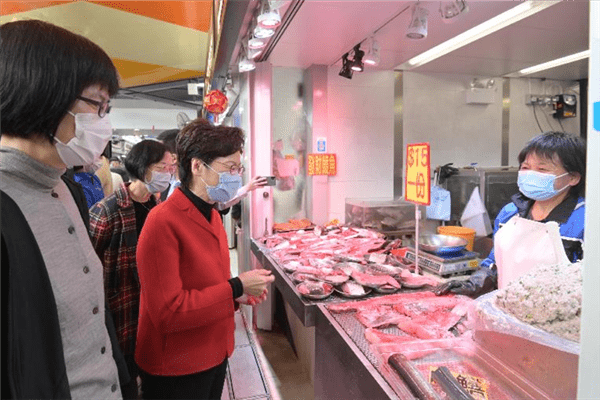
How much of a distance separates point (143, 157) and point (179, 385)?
164 cm

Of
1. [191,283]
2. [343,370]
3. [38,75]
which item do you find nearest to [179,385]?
[191,283]

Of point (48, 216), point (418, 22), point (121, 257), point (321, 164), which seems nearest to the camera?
point (48, 216)

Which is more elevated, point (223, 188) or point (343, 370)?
point (223, 188)

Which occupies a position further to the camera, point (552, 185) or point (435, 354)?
point (552, 185)

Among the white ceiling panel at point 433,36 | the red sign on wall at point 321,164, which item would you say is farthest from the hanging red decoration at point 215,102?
the red sign on wall at point 321,164

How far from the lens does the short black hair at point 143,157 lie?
2.74 m

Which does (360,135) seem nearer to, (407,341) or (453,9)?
(453,9)

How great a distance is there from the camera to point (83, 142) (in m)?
1.02

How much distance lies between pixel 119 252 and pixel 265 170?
2.52 m

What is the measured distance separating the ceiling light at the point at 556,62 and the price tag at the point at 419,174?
3120 millimetres

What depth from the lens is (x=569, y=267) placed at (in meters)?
1.40

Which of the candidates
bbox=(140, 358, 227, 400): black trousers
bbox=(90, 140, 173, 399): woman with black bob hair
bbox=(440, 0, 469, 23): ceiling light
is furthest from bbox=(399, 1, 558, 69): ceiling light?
bbox=(140, 358, 227, 400): black trousers

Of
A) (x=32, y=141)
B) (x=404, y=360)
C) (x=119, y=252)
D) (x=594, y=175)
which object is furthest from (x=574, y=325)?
(x=119, y=252)

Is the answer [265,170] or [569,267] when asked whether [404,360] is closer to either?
[569,267]
